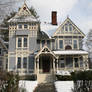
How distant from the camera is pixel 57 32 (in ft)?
92.4

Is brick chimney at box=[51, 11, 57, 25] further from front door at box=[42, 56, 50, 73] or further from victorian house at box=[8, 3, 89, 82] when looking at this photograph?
front door at box=[42, 56, 50, 73]

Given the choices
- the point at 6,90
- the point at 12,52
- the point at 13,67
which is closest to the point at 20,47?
the point at 12,52

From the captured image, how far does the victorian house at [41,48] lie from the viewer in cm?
2646

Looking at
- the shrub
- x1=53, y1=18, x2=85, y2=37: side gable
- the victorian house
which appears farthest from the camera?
x1=53, y1=18, x2=85, y2=37: side gable

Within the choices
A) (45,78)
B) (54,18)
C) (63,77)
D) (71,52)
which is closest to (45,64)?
(45,78)

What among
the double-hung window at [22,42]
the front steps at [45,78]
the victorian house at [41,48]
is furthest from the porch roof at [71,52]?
the double-hung window at [22,42]

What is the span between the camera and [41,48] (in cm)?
2762

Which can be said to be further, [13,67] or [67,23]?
[67,23]

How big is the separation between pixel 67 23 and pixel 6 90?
Answer: 20.2 meters

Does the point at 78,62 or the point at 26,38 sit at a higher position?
the point at 26,38

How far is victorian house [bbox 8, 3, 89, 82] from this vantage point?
2646cm

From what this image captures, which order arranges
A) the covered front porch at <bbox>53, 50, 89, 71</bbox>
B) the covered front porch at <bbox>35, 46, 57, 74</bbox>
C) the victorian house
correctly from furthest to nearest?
the covered front porch at <bbox>53, 50, 89, 71</bbox>
the victorian house
the covered front porch at <bbox>35, 46, 57, 74</bbox>

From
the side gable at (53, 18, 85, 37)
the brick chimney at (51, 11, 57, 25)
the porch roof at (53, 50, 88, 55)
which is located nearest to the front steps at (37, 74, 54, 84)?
the porch roof at (53, 50, 88, 55)

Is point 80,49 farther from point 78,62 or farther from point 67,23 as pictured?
point 67,23
